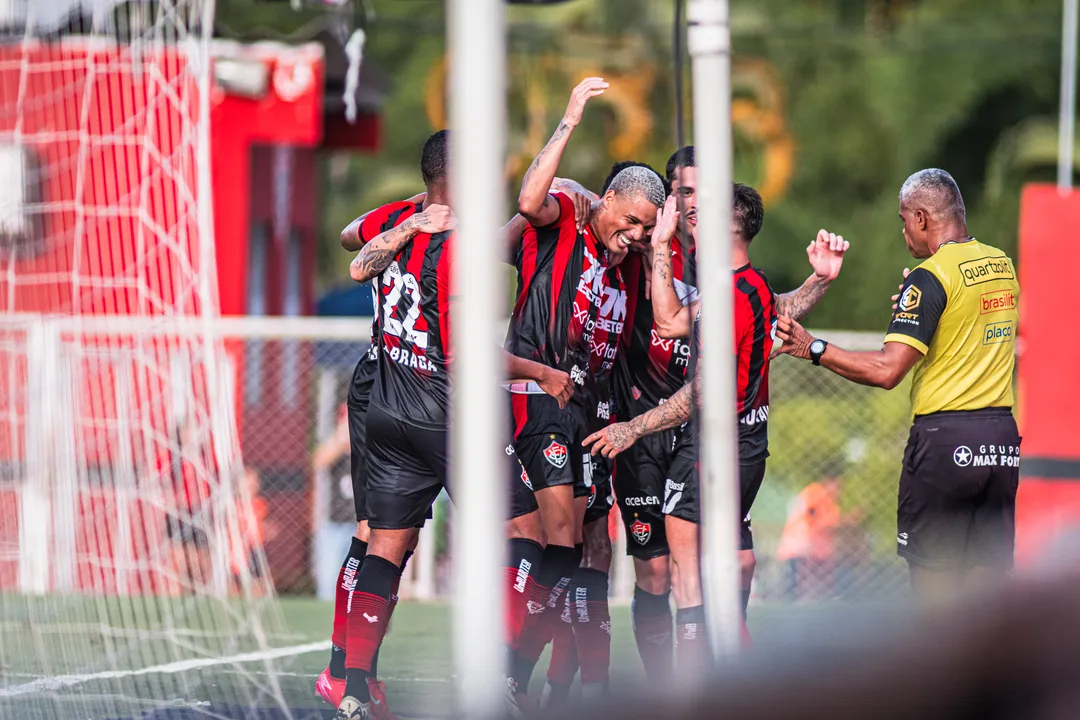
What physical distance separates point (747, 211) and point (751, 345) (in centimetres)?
56

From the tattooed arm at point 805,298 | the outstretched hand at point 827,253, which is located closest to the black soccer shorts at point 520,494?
the tattooed arm at point 805,298

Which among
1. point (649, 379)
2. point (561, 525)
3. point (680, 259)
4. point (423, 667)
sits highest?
point (680, 259)

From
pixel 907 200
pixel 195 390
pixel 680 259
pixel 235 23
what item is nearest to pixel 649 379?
pixel 680 259

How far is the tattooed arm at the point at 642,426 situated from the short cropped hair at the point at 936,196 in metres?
1.23

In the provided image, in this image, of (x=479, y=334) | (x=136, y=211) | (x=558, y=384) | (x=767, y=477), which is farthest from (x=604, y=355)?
(x=767, y=477)

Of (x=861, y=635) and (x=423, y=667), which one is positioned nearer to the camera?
(x=861, y=635)

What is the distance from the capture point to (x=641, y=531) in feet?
19.9

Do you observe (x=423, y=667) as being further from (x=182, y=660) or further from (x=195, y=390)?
(x=195, y=390)

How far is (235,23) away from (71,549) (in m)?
17.2

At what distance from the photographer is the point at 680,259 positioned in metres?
5.93

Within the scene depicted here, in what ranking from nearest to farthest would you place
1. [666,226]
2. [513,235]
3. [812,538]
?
[666,226] → [513,235] → [812,538]

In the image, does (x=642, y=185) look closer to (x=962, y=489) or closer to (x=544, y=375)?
(x=544, y=375)

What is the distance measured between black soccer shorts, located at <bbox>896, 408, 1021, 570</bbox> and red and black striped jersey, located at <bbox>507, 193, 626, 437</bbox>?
55.4 inches

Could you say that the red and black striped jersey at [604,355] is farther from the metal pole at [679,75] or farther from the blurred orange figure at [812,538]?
the blurred orange figure at [812,538]
